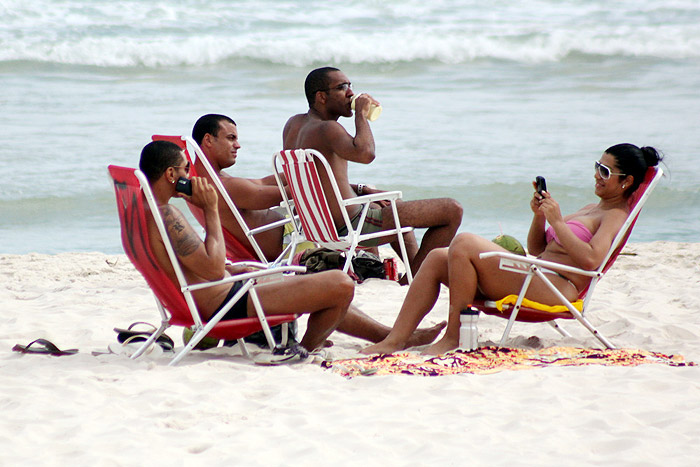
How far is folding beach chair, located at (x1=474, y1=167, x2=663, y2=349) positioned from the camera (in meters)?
3.77

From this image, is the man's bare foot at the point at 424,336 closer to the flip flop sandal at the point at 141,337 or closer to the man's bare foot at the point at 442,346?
the man's bare foot at the point at 442,346

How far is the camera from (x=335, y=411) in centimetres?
294

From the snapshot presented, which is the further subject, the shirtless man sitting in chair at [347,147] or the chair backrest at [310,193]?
the shirtless man sitting in chair at [347,147]

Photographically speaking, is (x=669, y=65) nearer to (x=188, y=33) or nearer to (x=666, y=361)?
(x=188, y=33)

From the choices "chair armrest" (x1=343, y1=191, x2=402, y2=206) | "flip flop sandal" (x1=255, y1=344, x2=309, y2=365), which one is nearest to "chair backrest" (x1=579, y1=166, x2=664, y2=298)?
"flip flop sandal" (x1=255, y1=344, x2=309, y2=365)

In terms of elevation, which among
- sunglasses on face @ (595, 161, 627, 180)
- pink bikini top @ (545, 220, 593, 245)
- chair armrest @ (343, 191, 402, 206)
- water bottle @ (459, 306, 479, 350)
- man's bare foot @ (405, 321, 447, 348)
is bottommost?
Answer: man's bare foot @ (405, 321, 447, 348)

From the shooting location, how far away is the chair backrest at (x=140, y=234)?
11.3 ft

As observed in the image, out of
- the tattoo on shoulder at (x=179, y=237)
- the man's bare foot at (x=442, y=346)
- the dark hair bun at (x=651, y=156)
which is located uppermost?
the dark hair bun at (x=651, y=156)

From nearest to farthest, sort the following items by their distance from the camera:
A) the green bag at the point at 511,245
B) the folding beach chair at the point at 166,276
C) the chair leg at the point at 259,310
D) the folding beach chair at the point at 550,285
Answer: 1. the folding beach chair at the point at 166,276
2. the chair leg at the point at 259,310
3. the folding beach chair at the point at 550,285
4. the green bag at the point at 511,245

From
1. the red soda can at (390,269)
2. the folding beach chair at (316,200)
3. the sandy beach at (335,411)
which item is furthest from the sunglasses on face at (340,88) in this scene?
the sandy beach at (335,411)

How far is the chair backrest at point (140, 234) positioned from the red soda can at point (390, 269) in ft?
8.66

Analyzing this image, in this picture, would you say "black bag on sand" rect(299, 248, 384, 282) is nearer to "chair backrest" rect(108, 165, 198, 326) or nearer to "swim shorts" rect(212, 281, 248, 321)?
"swim shorts" rect(212, 281, 248, 321)

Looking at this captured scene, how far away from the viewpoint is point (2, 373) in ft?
11.2

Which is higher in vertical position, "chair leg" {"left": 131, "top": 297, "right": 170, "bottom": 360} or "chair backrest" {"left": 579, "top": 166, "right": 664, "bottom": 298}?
"chair backrest" {"left": 579, "top": 166, "right": 664, "bottom": 298}
